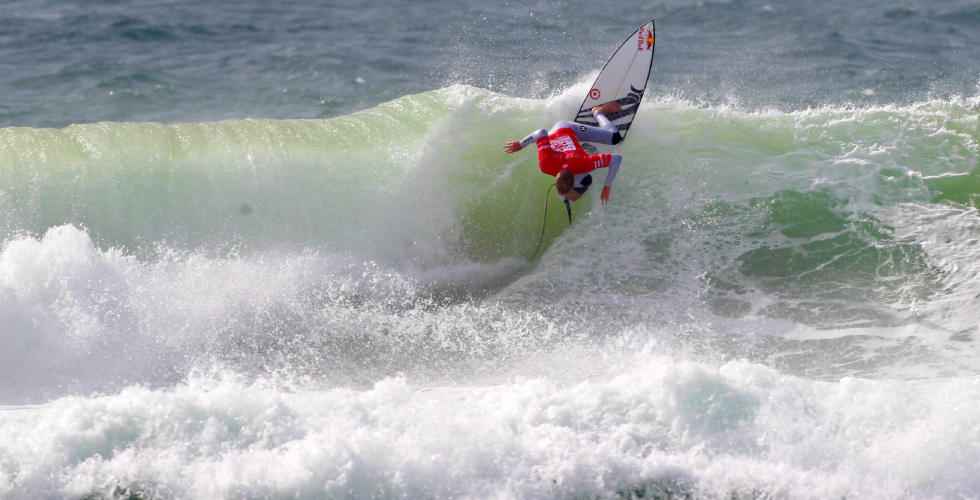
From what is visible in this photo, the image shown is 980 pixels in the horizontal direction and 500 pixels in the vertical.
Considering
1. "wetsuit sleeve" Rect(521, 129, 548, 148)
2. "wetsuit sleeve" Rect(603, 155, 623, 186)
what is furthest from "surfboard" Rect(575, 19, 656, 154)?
"wetsuit sleeve" Rect(521, 129, 548, 148)

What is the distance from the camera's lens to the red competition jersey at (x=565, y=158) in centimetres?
788

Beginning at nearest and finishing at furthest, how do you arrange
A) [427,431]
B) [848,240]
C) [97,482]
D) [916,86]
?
[97,482], [427,431], [848,240], [916,86]

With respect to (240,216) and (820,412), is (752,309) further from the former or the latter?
(240,216)

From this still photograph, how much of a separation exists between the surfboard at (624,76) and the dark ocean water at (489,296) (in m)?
0.31

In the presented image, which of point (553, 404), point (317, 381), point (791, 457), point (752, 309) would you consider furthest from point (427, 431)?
point (752, 309)

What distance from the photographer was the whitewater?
5.23m

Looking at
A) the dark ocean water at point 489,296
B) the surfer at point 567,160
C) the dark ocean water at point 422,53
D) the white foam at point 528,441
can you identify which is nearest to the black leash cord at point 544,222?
the dark ocean water at point 489,296

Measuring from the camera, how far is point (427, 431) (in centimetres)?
550

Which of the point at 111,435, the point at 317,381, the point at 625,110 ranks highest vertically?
the point at 625,110

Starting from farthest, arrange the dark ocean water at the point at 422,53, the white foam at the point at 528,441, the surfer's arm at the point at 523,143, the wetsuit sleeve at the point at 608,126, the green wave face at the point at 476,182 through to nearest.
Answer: the dark ocean water at the point at 422,53, the green wave face at the point at 476,182, the wetsuit sleeve at the point at 608,126, the surfer's arm at the point at 523,143, the white foam at the point at 528,441

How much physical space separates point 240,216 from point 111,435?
12.0ft

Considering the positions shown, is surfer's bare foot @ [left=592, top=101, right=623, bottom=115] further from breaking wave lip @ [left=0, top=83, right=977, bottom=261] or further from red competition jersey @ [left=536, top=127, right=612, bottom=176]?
red competition jersey @ [left=536, top=127, right=612, bottom=176]

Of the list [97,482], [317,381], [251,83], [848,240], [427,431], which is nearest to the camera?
[97,482]

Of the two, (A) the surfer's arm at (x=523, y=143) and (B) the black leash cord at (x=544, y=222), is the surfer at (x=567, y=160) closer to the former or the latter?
(A) the surfer's arm at (x=523, y=143)
